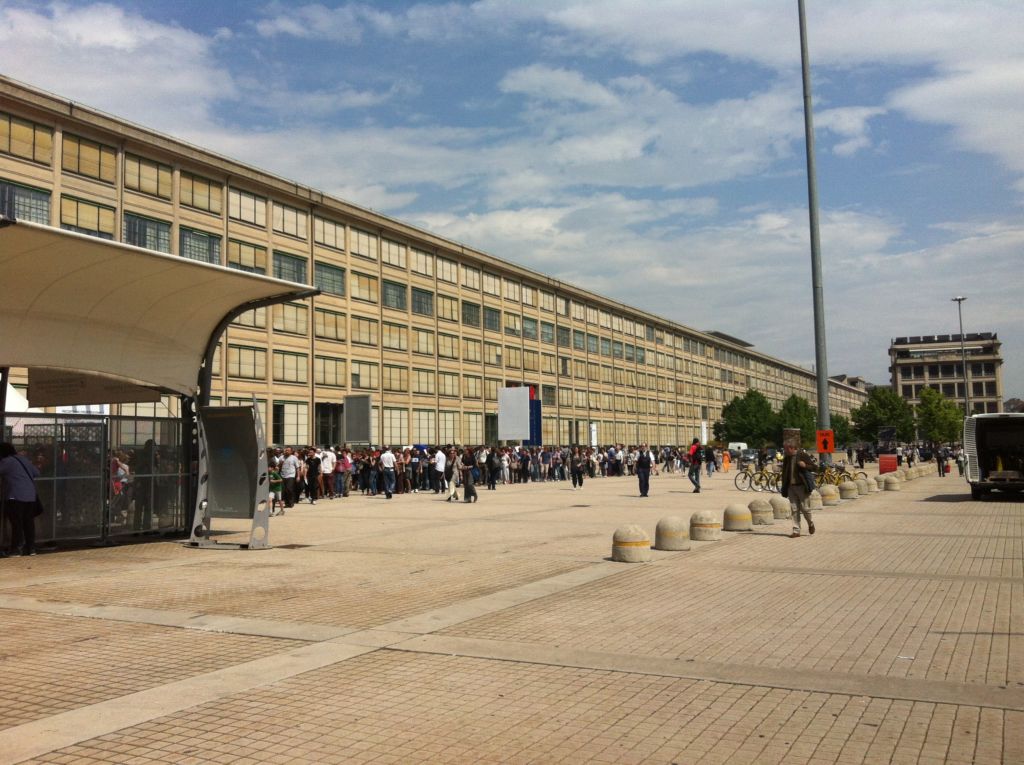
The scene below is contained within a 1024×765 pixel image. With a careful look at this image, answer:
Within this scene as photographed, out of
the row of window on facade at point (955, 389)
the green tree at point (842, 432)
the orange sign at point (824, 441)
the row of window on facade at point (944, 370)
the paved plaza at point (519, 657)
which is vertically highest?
the row of window on facade at point (944, 370)

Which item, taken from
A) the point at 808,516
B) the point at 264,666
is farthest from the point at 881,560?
the point at 264,666

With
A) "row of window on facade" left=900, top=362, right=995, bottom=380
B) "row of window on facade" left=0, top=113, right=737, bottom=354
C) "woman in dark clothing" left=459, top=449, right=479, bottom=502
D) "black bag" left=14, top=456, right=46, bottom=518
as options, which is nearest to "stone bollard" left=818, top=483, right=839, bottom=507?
"woman in dark clothing" left=459, top=449, right=479, bottom=502

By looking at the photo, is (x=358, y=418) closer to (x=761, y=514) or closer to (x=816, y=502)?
(x=816, y=502)

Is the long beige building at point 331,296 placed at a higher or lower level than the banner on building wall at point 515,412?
higher

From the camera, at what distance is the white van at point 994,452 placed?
80.2ft

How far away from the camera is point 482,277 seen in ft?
240

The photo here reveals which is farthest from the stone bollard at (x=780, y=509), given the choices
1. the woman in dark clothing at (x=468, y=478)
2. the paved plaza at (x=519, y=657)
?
the woman in dark clothing at (x=468, y=478)

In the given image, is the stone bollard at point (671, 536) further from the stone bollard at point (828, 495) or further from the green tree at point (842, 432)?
the green tree at point (842, 432)

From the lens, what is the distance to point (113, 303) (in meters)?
14.8

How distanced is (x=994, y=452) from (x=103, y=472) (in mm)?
22512

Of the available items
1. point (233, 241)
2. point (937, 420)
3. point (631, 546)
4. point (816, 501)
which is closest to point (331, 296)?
point (233, 241)

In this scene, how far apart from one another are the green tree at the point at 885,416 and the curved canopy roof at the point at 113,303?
96803 mm

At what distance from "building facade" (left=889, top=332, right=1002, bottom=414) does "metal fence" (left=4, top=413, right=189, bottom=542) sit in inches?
6431

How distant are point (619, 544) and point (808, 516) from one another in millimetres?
4870
